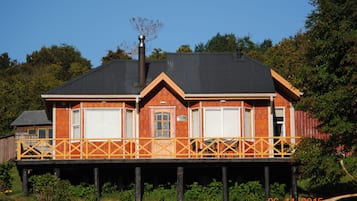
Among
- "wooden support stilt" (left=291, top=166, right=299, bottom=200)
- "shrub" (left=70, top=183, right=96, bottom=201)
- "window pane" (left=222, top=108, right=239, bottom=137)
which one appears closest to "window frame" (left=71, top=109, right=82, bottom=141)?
Answer: "shrub" (left=70, top=183, right=96, bottom=201)

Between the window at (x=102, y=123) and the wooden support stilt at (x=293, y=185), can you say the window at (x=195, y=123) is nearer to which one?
the window at (x=102, y=123)

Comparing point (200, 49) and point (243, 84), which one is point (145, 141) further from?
point (200, 49)

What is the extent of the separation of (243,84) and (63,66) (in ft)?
188

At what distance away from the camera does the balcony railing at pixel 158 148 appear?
30.1 m

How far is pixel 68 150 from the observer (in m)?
31.6

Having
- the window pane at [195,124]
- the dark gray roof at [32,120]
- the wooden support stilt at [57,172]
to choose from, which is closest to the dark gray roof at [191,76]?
the window pane at [195,124]

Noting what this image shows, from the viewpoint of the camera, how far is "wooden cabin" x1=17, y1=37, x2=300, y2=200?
30377mm

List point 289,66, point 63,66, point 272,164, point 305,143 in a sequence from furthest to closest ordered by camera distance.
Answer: point 63,66 → point 289,66 → point 272,164 → point 305,143

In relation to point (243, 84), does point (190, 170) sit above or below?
below

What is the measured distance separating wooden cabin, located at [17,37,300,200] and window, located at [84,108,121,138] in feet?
0.14

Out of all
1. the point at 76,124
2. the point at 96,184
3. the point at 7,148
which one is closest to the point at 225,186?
the point at 96,184

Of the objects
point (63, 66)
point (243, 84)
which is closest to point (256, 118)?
point (243, 84)

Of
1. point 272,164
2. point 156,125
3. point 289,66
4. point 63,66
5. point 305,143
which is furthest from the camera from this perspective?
point 63,66

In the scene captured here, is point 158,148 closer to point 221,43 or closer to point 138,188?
point 138,188
